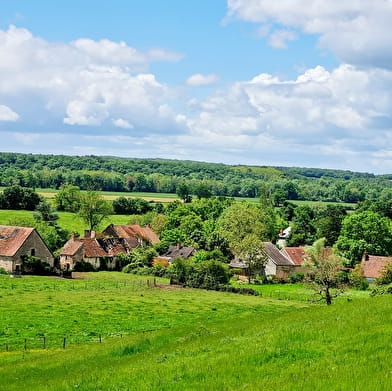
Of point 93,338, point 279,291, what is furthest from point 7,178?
point 93,338

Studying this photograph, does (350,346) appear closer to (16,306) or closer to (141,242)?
(16,306)

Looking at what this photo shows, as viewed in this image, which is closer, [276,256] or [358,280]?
[358,280]

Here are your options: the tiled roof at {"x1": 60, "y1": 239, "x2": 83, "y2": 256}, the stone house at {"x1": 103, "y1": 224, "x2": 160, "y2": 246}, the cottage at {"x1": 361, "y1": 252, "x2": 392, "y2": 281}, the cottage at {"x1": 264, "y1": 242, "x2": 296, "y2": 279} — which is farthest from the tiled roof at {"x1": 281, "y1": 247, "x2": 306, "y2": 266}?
the tiled roof at {"x1": 60, "y1": 239, "x2": 83, "y2": 256}

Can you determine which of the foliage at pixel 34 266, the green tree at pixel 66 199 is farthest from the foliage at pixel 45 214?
the foliage at pixel 34 266

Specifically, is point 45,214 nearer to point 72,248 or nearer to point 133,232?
point 133,232

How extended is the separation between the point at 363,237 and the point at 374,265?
7.94m

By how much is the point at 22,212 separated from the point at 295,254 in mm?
63683

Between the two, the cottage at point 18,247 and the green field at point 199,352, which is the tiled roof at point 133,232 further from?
the green field at point 199,352

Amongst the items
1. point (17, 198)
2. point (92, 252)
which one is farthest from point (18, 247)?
point (17, 198)

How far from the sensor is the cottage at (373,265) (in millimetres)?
80375

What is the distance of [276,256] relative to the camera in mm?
90750

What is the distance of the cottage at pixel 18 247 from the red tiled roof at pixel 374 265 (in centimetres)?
4289

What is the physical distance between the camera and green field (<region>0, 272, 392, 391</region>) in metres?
14.2

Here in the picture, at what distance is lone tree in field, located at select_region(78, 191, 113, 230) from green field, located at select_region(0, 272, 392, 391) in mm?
68083
